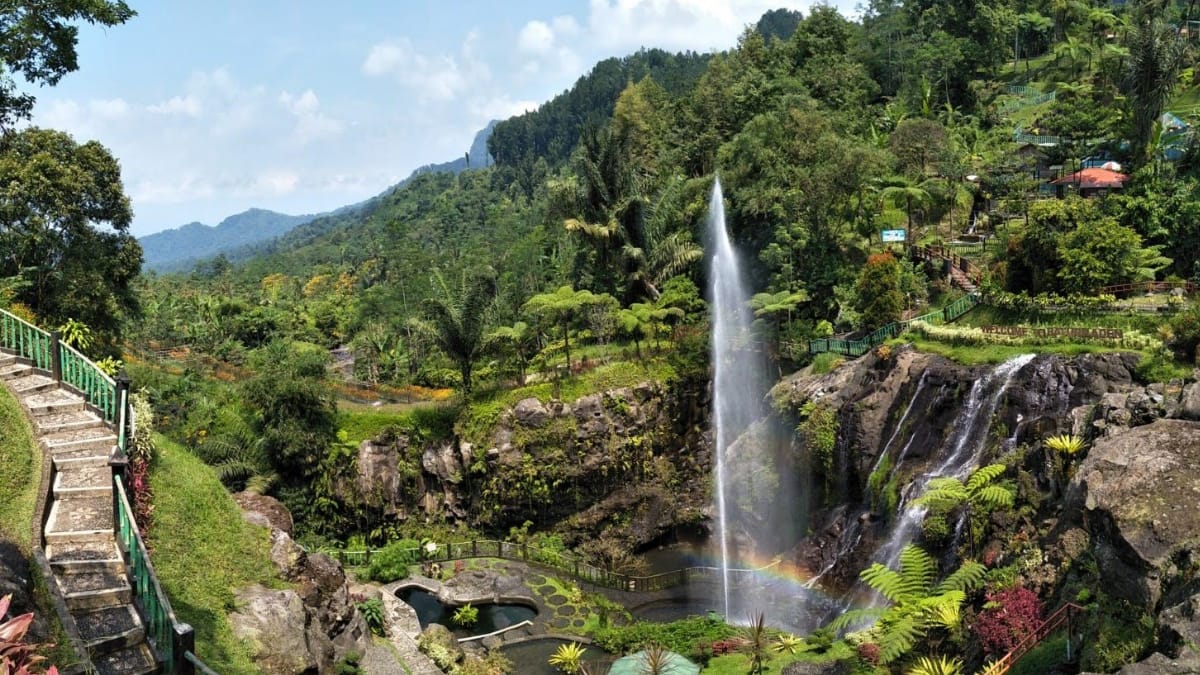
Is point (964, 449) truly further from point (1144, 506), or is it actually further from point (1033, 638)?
point (1144, 506)

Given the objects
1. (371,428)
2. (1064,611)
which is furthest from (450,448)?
(1064,611)

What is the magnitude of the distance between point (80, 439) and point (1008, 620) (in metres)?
13.8

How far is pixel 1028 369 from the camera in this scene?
16891 millimetres

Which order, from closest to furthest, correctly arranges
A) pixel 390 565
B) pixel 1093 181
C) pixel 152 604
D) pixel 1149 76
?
1. pixel 152 604
2. pixel 390 565
3. pixel 1149 76
4. pixel 1093 181

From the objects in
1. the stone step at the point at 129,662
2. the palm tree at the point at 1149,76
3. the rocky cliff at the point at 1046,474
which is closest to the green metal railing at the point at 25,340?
the stone step at the point at 129,662

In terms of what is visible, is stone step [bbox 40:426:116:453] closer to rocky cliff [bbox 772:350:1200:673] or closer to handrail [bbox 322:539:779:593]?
handrail [bbox 322:539:779:593]

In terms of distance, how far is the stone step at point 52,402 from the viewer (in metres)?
11.3

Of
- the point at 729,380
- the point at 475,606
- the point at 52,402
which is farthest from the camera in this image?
the point at 729,380

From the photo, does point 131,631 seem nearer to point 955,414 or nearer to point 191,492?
point 191,492

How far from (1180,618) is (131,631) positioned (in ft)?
33.8

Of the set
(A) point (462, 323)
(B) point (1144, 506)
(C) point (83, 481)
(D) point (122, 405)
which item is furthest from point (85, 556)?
(A) point (462, 323)

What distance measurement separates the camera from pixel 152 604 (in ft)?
25.8

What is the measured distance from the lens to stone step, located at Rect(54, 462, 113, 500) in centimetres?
959

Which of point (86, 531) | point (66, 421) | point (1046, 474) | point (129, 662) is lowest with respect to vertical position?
point (1046, 474)
